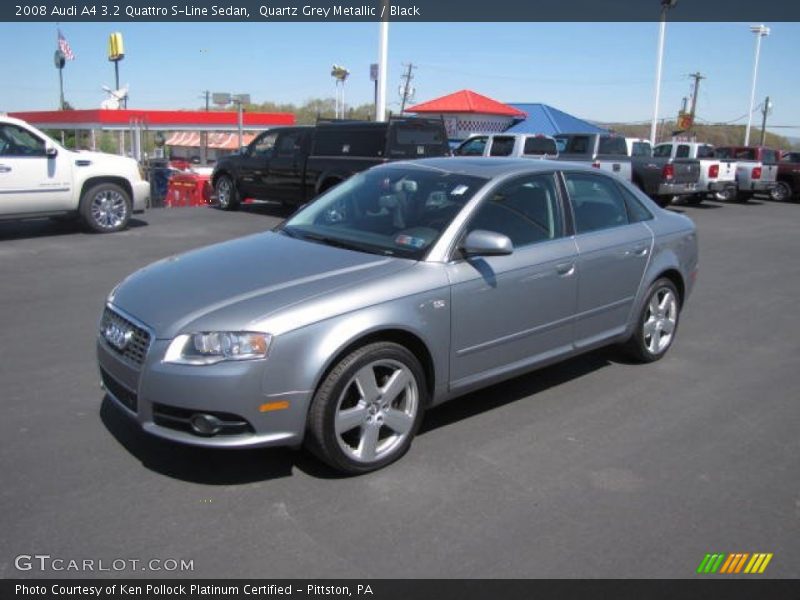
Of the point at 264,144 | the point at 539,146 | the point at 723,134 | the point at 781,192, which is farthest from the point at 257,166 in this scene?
the point at 723,134

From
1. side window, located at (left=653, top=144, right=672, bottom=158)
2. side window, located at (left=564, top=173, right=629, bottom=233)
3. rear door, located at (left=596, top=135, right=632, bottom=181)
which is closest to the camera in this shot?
side window, located at (left=564, top=173, right=629, bottom=233)

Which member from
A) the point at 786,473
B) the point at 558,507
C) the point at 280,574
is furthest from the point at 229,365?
the point at 786,473

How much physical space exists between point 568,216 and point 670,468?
1.82m

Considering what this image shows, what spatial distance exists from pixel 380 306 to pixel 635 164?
53.4 ft

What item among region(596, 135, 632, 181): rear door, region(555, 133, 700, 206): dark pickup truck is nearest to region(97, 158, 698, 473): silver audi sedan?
region(596, 135, 632, 181): rear door

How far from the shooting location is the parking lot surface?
306 cm

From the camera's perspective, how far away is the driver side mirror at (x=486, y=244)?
401cm

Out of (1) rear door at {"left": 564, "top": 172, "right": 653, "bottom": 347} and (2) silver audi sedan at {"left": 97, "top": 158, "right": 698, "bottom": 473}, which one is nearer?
(2) silver audi sedan at {"left": 97, "top": 158, "right": 698, "bottom": 473}

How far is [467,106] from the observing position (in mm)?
34062

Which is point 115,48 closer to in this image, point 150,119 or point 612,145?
point 150,119

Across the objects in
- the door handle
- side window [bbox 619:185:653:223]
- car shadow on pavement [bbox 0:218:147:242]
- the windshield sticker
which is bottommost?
car shadow on pavement [bbox 0:218:147:242]

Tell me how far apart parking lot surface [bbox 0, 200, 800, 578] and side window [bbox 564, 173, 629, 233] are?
116 centimetres

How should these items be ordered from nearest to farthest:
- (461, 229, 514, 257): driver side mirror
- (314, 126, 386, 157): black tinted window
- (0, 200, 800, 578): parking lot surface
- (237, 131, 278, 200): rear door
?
(0, 200, 800, 578): parking lot surface < (461, 229, 514, 257): driver side mirror < (314, 126, 386, 157): black tinted window < (237, 131, 278, 200): rear door

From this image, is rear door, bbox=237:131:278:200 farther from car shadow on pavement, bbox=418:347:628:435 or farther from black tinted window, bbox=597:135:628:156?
car shadow on pavement, bbox=418:347:628:435
